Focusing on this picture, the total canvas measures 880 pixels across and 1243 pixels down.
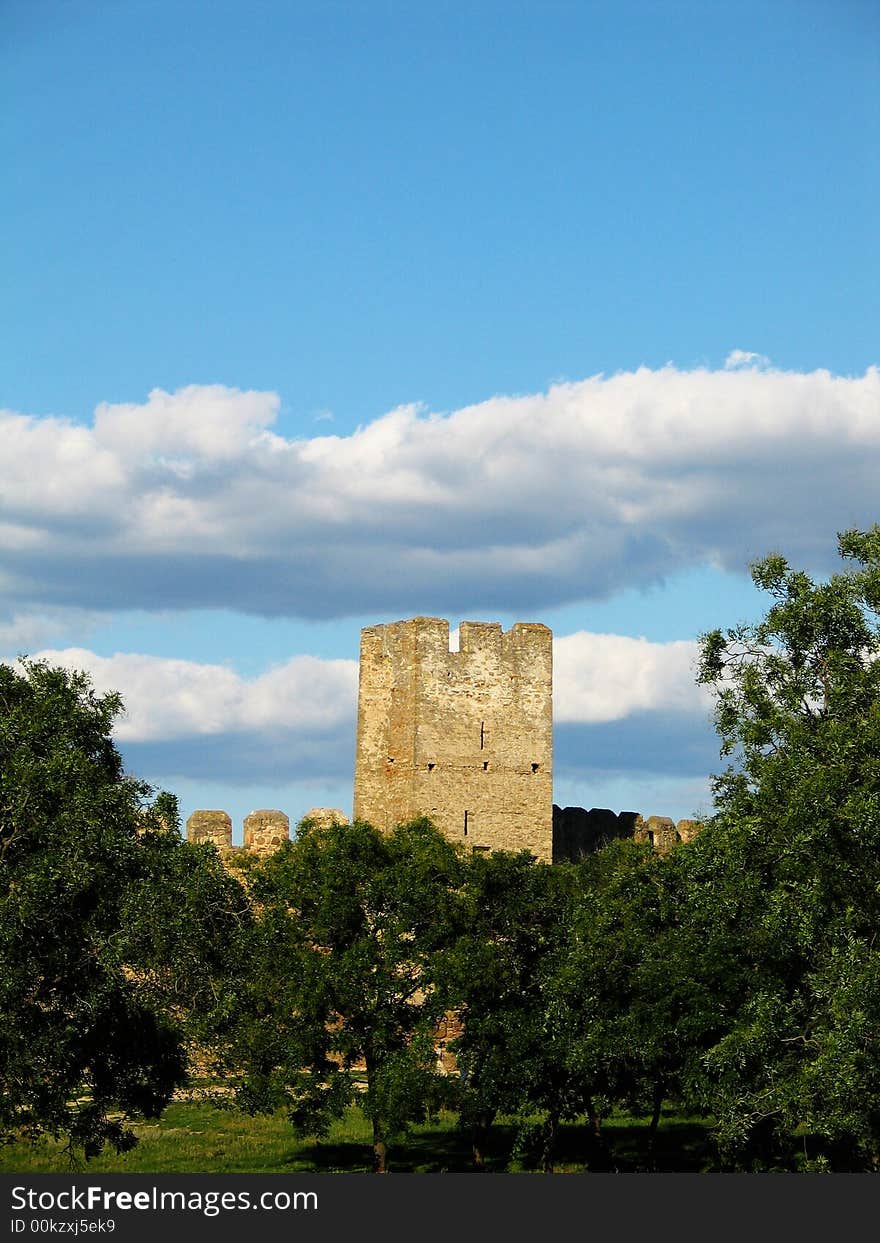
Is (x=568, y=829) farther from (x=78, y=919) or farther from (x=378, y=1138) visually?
(x=78, y=919)

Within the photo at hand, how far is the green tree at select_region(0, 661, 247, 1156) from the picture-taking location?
23281mm

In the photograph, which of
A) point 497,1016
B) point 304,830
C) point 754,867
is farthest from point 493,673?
point 754,867

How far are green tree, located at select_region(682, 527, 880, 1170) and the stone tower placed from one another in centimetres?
1631

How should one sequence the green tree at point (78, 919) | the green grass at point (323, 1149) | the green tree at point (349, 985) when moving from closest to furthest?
the green tree at point (78, 919)
the green tree at point (349, 985)
the green grass at point (323, 1149)

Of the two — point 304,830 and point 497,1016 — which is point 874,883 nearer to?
point 497,1016

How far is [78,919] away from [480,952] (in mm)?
9420

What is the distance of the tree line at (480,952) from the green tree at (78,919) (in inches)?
1.8

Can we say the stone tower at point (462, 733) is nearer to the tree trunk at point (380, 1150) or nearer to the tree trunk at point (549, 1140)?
the tree trunk at point (549, 1140)

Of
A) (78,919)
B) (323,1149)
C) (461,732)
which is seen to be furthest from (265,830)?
(78,919)

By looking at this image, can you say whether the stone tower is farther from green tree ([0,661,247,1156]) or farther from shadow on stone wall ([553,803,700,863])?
green tree ([0,661,247,1156])

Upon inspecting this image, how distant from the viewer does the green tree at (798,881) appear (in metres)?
24.5

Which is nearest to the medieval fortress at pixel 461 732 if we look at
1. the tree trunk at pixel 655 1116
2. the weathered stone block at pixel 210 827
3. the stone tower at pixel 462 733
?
the stone tower at pixel 462 733

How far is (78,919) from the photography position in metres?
24.1

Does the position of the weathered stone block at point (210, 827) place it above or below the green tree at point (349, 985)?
above
